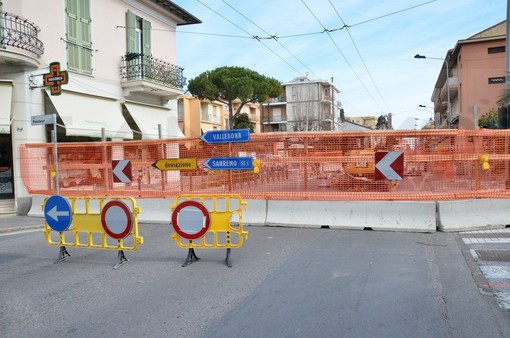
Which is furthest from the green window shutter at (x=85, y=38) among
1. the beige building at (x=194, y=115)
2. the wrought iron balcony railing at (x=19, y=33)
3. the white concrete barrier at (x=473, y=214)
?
the beige building at (x=194, y=115)

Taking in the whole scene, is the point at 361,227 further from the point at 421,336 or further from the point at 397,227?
the point at 421,336

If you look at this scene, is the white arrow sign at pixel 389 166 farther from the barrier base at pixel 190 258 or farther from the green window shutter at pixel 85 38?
the green window shutter at pixel 85 38

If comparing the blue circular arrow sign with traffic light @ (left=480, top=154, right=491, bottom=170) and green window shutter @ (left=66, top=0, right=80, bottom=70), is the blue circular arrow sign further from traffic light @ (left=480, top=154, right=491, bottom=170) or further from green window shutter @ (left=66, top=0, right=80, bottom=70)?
green window shutter @ (left=66, top=0, right=80, bottom=70)

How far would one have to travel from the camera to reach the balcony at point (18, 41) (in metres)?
12.5

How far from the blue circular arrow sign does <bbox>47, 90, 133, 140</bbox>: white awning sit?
28.5ft

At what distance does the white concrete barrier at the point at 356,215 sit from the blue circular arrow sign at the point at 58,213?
13.8 ft

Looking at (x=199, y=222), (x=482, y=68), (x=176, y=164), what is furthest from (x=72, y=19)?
(x=482, y=68)

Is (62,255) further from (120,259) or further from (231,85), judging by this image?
(231,85)

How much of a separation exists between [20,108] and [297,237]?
10.4 metres

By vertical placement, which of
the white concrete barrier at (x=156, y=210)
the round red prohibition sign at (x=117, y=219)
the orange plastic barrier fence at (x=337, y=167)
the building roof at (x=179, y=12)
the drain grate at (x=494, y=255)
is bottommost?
the drain grate at (x=494, y=255)

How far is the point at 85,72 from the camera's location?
16.3m

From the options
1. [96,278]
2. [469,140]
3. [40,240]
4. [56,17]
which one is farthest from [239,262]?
[56,17]

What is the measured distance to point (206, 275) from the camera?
227 inches

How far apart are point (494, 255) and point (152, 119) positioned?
53.3 feet
